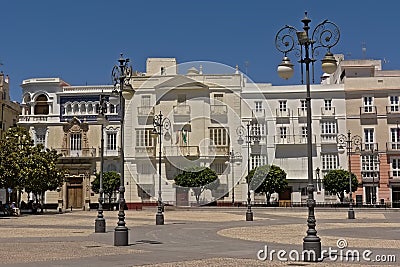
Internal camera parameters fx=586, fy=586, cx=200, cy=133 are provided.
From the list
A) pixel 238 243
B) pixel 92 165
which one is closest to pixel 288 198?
pixel 92 165

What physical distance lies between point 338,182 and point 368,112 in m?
9.88

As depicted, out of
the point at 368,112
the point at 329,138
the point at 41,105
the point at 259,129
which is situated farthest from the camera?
the point at 41,105

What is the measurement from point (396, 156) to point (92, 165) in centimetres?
3392

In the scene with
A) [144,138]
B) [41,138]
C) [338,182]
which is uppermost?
[41,138]

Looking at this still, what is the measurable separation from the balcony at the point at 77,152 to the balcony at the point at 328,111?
1044 inches

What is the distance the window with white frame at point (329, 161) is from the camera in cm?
6456

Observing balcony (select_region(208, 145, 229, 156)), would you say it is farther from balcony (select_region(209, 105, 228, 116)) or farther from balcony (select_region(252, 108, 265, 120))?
balcony (select_region(252, 108, 265, 120))

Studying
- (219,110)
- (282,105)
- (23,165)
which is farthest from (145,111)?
(23,165)

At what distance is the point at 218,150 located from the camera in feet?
211

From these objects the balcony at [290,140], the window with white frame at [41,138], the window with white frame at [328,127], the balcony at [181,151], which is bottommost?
the balcony at [181,151]

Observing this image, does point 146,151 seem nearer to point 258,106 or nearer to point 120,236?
point 258,106

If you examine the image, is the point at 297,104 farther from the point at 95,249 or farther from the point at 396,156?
the point at 95,249

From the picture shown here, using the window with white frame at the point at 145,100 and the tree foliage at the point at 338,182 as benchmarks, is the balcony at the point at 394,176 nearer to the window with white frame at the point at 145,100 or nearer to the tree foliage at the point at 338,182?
the tree foliage at the point at 338,182

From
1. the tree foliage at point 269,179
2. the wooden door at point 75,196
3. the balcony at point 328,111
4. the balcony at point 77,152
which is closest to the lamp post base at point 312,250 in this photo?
the tree foliage at point 269,179
